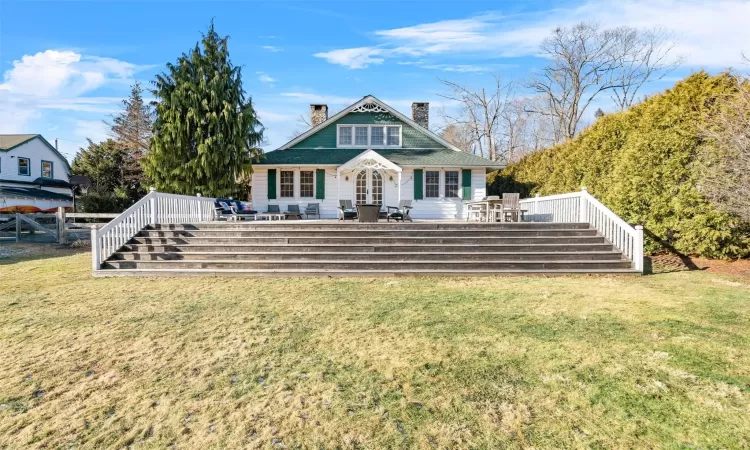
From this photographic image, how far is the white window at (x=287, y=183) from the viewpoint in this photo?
58.8ft

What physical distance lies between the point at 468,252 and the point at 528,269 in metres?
1.34

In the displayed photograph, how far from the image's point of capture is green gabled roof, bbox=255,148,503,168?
17.2 m

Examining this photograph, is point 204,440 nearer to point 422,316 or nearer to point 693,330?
point 422,316

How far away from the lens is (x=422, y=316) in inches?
211

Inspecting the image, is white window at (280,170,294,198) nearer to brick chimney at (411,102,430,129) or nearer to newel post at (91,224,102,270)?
brick chimney at (411,102,430,129)

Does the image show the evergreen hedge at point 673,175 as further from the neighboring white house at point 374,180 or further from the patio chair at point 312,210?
the patio chair at point 312,210

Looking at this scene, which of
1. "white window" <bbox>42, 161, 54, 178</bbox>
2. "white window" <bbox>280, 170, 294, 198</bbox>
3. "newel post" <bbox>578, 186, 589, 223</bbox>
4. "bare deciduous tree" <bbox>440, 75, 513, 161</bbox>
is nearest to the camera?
"newel post" <bbox>578, 186, 589, 223</bbox>

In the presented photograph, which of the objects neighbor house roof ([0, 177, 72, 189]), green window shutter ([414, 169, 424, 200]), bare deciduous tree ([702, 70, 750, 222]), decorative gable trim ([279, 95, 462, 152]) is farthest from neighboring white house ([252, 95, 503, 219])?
neighbor house roof ([0, 177, 72, 189])

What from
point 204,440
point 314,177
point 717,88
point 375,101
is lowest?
point 204,440

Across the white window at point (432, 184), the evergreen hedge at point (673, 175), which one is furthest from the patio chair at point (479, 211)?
the evergreen hedge at point (673, 175)

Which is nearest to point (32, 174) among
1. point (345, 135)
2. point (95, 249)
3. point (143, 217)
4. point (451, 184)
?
point (345, 135)

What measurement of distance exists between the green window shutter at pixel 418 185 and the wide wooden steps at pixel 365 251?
7.70 m

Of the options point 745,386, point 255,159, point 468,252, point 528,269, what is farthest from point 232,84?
point 745,386

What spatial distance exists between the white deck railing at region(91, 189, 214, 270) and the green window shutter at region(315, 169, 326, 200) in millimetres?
5507
